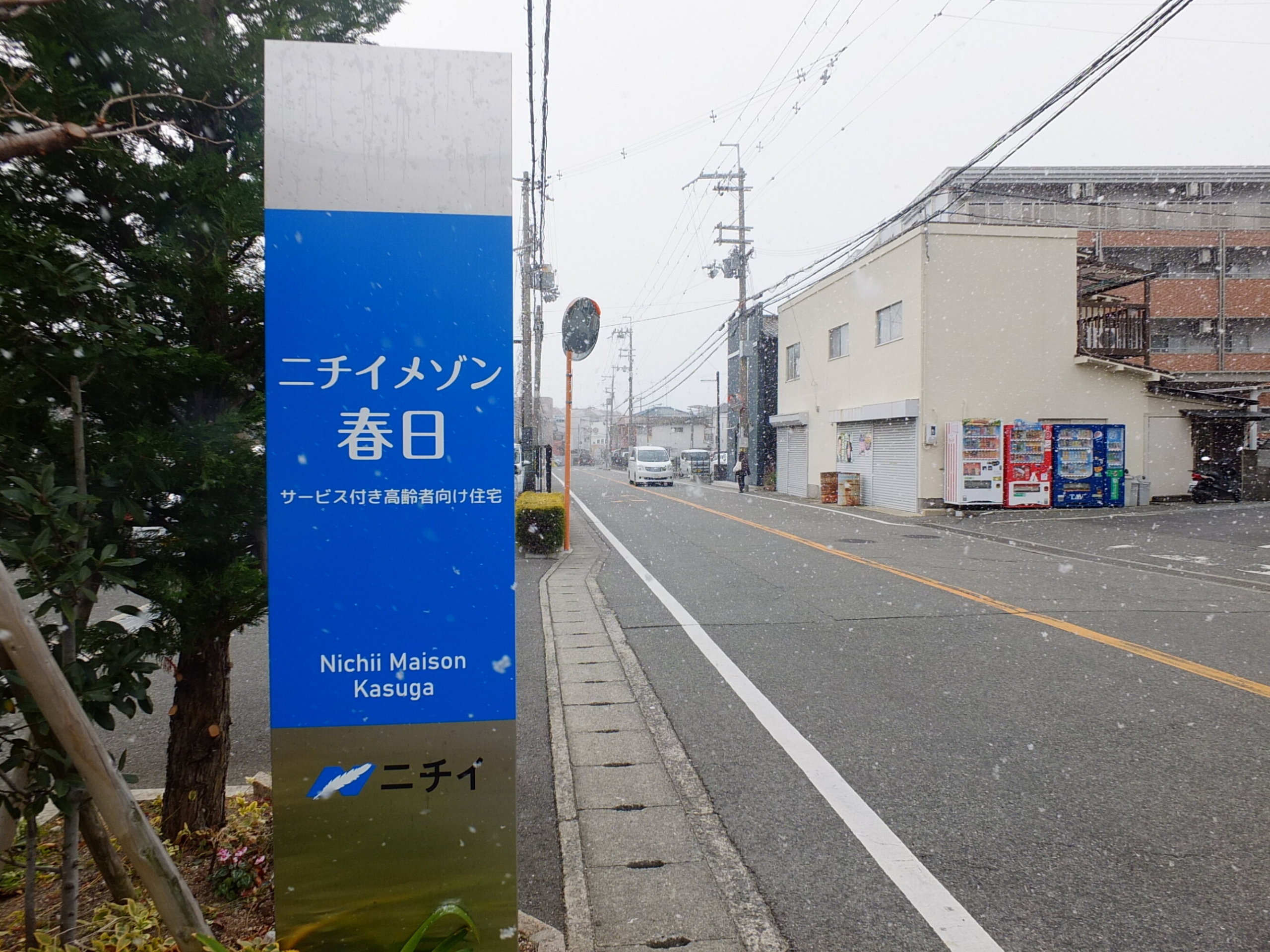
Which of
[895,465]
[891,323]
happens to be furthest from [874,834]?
[891,323]

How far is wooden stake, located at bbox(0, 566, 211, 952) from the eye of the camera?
154 centimetres

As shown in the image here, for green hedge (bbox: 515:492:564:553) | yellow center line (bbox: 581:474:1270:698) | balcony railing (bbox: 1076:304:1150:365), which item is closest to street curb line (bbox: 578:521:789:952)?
yellow center line (bbox: 581:474:1270:698)

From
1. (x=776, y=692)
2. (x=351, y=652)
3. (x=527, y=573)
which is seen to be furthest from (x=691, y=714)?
(x=527, y=573)

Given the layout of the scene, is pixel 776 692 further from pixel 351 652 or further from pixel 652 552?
pixel 652 552

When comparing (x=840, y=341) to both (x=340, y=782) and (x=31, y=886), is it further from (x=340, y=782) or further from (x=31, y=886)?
(x=31, y=886)

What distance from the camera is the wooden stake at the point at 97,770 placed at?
154 centimetres

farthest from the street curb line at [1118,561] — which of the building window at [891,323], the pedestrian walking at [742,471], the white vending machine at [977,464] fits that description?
the pedestrian walking at [742,471]

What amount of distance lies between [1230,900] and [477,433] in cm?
310

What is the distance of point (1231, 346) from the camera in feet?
123

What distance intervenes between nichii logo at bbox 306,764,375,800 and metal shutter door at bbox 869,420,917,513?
19.5 metres

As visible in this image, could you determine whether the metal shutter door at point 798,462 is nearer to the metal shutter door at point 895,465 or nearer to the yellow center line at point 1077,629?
the metal shutter door at point 895,465

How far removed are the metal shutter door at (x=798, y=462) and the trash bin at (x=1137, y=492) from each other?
988 cm

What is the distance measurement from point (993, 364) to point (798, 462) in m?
9.51

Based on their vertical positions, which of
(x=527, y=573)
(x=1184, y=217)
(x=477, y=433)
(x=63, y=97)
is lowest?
(x=527, y=573)
